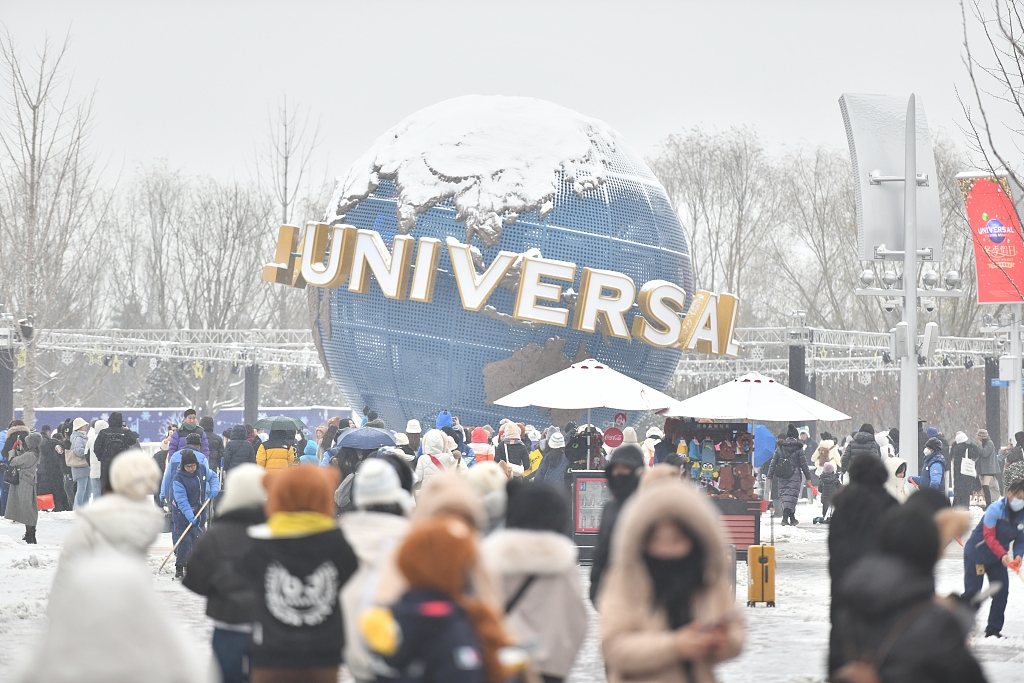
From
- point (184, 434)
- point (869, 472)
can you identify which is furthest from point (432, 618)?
point (184, 434)

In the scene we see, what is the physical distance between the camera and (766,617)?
10.6m

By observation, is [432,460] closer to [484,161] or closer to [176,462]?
[176,462]

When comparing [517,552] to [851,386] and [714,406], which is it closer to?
[714,406]

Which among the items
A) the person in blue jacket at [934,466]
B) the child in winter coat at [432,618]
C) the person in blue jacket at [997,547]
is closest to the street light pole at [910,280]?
the person in blue jacket at [934,466]

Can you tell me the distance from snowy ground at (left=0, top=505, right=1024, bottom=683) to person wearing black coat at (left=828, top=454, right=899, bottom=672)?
1336 mm

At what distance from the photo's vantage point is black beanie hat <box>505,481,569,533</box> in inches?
201

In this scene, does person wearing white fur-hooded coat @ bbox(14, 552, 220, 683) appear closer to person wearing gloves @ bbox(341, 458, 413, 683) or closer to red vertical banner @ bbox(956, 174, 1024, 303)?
person wearing gloves @ bbox(341, 458, 413, 683)

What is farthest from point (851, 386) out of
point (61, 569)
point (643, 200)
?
point (61, 569)

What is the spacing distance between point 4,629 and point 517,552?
5925 millimetres

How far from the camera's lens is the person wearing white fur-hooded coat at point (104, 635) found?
11.0 feet

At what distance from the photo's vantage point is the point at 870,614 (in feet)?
13.9

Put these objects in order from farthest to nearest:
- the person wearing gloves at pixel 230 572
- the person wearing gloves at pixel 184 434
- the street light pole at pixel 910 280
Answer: the street light pole at pixel 910 280 → the person wearing gloves at pixel 184 434 → the person wearing gloves at pixel 230 572

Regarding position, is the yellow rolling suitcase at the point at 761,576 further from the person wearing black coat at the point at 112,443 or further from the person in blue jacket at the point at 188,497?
the person wearing black coat at the point at 112,443

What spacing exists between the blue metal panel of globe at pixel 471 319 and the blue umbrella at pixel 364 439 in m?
8.08
